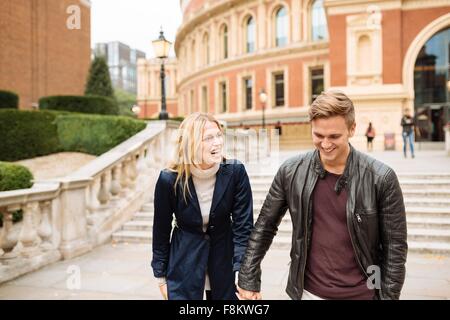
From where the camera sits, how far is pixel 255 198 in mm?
9172

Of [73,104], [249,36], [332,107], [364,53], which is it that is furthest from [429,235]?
[249,36]

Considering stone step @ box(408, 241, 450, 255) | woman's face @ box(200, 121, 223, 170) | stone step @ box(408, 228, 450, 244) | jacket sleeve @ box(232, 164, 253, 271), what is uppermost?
woman's face @ box(200, 121, 223, 170)

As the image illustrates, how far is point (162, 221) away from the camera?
9.04 ft

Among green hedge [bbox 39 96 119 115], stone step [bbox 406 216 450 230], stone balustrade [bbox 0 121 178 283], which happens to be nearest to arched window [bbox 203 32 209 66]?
green hedge [bbox 39 96 119 115]

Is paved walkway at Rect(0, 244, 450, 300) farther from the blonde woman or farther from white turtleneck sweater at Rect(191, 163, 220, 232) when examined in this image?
white turtleneck sweater at Rect(191, 163, 220, 232)

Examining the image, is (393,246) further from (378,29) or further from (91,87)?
(91,87)

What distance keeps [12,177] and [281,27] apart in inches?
1280

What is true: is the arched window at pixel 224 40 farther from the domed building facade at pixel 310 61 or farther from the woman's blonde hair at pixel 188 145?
Answer: the woman's blonde hair at pixel 188 145

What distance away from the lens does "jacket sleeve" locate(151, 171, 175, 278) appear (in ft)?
8.89

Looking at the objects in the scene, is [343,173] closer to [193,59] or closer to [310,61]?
[310,61]

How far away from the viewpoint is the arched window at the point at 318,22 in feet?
115

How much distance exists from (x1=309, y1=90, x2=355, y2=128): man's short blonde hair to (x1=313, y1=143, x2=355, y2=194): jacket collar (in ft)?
0.70

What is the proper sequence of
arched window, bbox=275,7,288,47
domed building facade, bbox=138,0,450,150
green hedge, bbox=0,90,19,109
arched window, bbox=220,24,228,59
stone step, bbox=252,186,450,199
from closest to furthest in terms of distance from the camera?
stone step, bbox=252,186,450,199
green hedge, bbox=0,90,19,109
domed building facade, bbox=138,0,450,150
arched window, bbox=275,7,288,47
arched window, bbox=220,24,228,59

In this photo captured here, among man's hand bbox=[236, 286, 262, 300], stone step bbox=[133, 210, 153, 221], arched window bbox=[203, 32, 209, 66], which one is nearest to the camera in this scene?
man's hand bbox=[236, 286, 262, 300]
